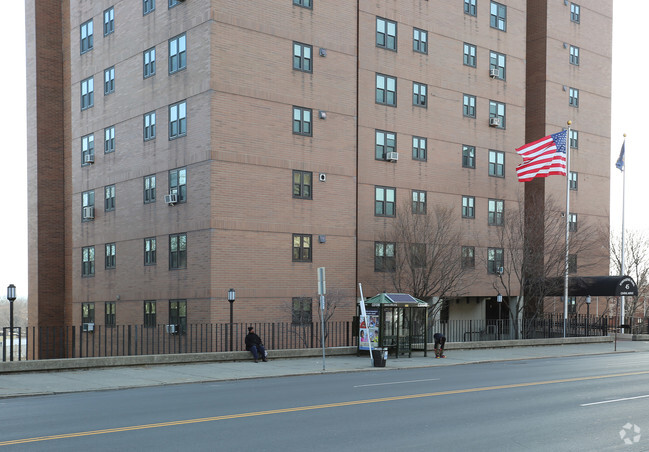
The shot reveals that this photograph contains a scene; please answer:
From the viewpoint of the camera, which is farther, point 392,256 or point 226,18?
point 392,256

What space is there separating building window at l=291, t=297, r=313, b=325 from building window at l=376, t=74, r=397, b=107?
471 inches

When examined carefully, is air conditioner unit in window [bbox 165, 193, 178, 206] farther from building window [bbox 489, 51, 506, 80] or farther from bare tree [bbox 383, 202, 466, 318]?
building window [bbox 489, 51, 506, 80]

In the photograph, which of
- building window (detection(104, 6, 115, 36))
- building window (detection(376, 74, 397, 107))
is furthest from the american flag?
building window (detection(104, 6, 115, 36))

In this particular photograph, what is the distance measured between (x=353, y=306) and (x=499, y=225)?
1315 cm

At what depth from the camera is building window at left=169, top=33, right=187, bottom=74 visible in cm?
3444

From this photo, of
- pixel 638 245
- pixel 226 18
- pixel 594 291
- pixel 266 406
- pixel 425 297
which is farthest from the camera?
pixel 638 245

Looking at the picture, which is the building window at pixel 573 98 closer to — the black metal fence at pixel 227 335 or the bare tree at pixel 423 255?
the black metal fence at pixel 227 335

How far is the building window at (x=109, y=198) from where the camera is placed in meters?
39.3

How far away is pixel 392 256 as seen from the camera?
130ft

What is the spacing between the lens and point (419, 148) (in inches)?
1631

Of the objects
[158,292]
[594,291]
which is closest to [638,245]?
[594,291]

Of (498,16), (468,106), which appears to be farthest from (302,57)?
(498,16)

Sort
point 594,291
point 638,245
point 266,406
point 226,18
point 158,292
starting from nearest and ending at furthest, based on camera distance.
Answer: point 266,406, point 226,18, point 158,292, point 594,291, point 638,245

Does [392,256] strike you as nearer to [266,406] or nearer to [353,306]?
[353,306]
